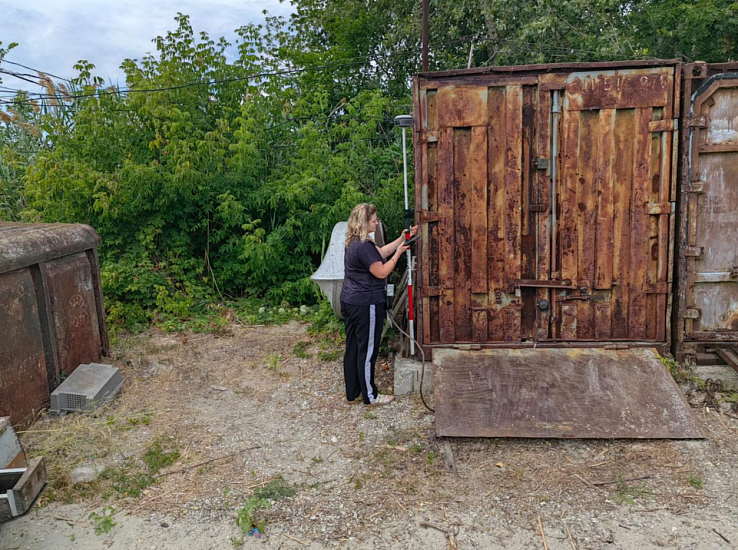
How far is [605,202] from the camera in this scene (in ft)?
17.8

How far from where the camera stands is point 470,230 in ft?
18.1

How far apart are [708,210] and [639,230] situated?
687mm

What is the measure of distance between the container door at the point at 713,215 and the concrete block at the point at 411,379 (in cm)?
249

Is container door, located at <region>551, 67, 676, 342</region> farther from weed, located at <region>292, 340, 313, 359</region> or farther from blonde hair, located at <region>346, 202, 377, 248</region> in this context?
weed, located at <region>292, 340, 313, 359</region>

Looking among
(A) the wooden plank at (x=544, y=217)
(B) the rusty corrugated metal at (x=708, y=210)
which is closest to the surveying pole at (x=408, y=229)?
(A) the wooden plank at (x=544, y=217)

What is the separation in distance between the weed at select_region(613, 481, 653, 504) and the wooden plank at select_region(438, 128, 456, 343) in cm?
211

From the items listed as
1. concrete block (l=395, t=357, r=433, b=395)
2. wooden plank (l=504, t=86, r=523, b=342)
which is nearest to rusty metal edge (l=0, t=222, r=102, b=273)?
concrete block (l=395, t=357, r=433, b=395)

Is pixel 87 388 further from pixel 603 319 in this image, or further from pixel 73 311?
pixel 603 319

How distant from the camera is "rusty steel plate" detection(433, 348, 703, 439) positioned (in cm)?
455

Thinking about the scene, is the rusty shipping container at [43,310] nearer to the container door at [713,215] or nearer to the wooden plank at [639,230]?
the wooden plank at [639,230]

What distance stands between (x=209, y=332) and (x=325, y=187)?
2907mm

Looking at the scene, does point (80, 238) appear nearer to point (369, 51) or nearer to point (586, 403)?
point (586, 403)

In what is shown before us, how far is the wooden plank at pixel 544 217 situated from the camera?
17.4 ft

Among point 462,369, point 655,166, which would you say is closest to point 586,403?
point 462,369
